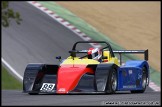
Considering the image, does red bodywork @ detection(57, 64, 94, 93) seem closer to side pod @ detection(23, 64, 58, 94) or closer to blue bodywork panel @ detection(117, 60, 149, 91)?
side pod @ detection(23, 64, 58, 94)

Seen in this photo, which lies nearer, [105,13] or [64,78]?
[64,78]

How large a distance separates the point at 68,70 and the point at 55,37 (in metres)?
15.8

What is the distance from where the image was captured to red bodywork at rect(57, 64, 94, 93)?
19484mm

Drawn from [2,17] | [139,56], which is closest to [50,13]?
[139,56]

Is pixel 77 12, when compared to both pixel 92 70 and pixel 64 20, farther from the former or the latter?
pixel 92 70

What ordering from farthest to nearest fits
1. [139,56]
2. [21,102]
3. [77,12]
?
[77,12] → [139,56] → [21,102]

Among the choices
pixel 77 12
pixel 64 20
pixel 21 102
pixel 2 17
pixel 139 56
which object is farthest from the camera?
pixel 77 12

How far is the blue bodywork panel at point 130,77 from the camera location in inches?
811

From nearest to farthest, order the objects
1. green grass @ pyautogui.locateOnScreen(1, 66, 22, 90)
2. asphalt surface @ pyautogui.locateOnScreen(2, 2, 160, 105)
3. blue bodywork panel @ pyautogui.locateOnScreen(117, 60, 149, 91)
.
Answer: blue bodywork panel @ pyautogui.locateOnScreen(117, 60, 149, 91)
green grass @ pyautogui.locateOnScreen(1, 66, 22, 90)
asphalt surface @ pyautogui.locateOnScreen(2, 2, 160, 105)

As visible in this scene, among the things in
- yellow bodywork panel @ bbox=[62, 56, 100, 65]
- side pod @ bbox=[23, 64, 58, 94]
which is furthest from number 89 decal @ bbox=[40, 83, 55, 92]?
yellow bodywork panel @ bbox=[62, 56, 100, 65]

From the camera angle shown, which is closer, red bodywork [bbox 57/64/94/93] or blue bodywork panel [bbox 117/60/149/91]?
red bodywork [bbox 57/64/94/93]

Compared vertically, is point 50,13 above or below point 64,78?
above

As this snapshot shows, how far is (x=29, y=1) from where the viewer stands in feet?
143

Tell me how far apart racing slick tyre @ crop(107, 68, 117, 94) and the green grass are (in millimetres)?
6970
